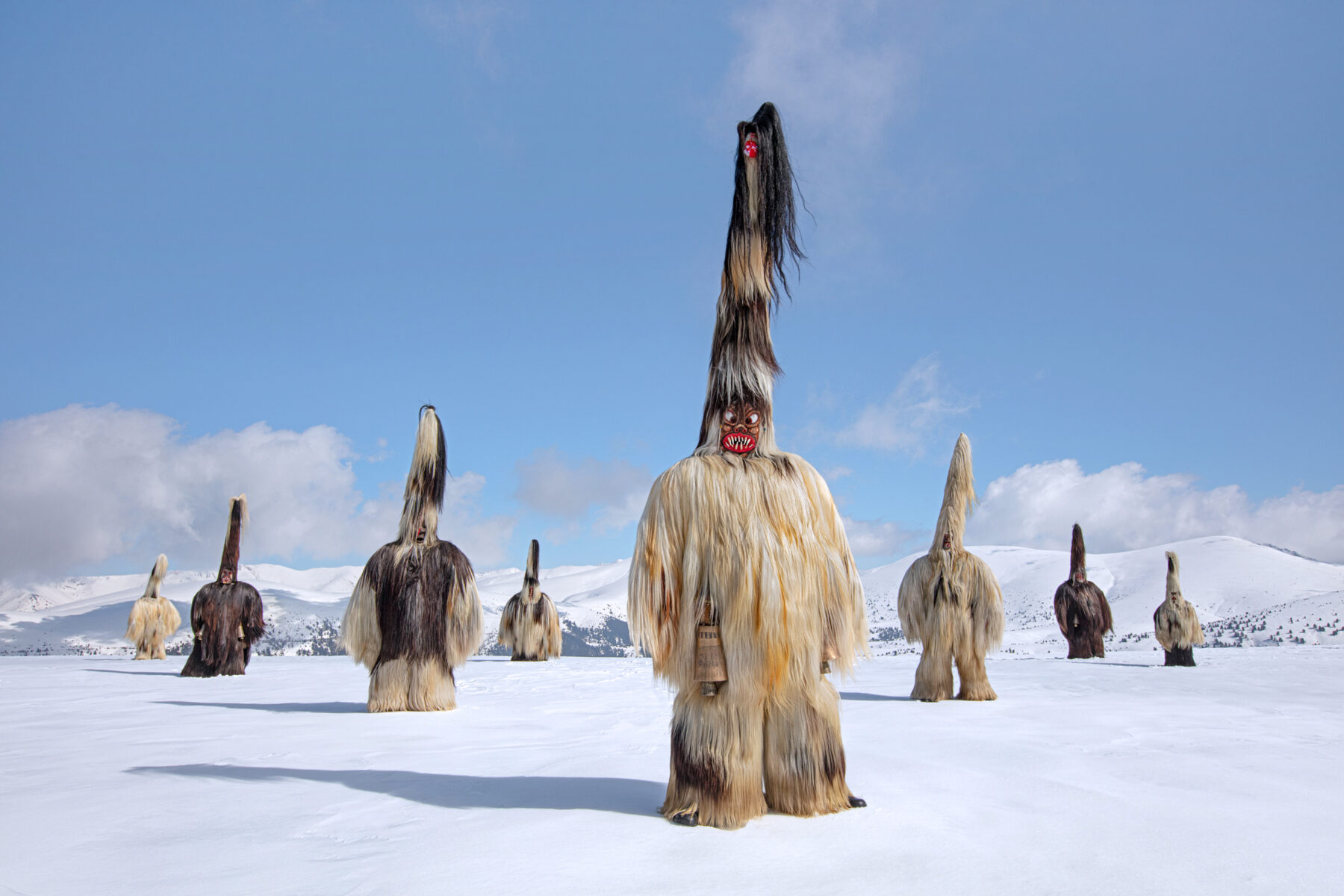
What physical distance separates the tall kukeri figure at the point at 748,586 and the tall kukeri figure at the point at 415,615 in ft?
16.2

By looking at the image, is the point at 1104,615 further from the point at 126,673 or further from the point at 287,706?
the point at 126,673

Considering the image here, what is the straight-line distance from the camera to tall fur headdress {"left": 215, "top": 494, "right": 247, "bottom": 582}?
13914mm

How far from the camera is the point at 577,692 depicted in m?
10.7

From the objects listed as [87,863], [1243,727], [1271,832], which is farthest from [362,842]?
[1243,727]

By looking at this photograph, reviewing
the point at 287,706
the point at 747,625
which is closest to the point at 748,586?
the point at 747,625

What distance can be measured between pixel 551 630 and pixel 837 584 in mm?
17887

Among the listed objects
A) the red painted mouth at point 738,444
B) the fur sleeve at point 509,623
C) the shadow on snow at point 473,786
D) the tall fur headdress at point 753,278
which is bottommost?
the shadow on snow at point 473,786

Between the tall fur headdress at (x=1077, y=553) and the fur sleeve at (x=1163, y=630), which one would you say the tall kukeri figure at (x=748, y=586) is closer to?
the fur sleeve at (x=1163, y=630)

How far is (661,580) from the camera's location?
165 inches

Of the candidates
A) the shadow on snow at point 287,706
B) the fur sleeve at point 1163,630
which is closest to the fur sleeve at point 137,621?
the shadow on snow at point 287,706

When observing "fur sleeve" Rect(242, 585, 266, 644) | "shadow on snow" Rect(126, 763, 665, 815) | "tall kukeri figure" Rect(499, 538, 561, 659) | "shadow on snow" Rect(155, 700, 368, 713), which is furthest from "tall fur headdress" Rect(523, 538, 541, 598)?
"shadow on snow" Rect(126, 763, 665, 815)

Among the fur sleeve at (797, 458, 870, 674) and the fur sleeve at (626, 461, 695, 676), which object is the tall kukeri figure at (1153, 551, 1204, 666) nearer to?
the fur sleeve at (797, 458, 870, 674)

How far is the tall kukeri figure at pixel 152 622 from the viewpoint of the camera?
18797mm

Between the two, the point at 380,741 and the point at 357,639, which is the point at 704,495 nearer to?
the point at 380,741
